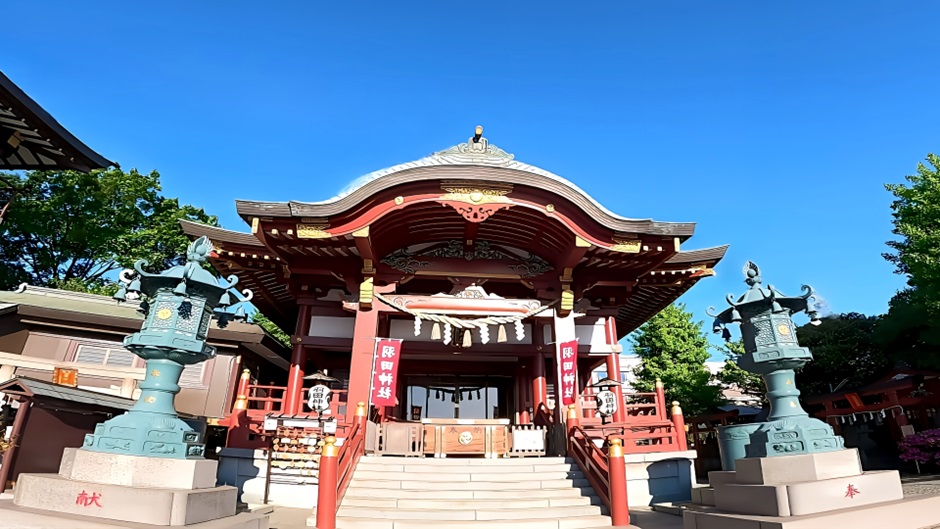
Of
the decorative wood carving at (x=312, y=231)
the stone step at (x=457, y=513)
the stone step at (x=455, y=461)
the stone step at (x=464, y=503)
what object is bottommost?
the stone step at (x=457, y=513)

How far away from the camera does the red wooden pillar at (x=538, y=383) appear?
13.0 metres

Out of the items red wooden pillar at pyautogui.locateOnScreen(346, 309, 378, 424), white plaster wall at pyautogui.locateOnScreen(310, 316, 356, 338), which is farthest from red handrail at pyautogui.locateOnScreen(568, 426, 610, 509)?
white plaster wall at pyautogui.locateOnScreen(310, 316, 356, 338)

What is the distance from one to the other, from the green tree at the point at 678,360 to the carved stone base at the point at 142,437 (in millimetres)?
23316

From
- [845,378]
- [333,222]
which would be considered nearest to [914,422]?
[845,378]

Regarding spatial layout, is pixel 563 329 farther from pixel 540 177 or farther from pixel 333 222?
pixel 333 222

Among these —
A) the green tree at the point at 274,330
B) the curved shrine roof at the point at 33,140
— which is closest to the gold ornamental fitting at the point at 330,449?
the curved shrine roof at the point at 33,140

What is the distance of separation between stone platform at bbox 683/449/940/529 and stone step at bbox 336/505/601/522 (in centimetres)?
271

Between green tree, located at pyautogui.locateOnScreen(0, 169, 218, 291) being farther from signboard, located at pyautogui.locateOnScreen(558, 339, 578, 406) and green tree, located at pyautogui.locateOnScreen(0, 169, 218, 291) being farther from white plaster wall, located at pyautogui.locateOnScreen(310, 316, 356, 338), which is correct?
signboard, located at pyautogui.locateOnScreen(558, 339, 578, 406)

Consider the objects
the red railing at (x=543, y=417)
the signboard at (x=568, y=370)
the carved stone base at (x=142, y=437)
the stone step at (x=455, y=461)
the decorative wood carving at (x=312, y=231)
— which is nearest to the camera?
the carved stone base at (x=142, y=437)

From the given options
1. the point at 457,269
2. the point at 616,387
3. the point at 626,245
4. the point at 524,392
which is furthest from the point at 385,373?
the point at 626,245

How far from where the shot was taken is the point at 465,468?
9508 millimetres

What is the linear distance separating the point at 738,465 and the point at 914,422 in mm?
13775

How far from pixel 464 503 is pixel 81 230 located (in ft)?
91.4

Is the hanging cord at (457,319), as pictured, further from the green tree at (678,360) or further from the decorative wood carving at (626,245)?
the green tree at (678,360)
